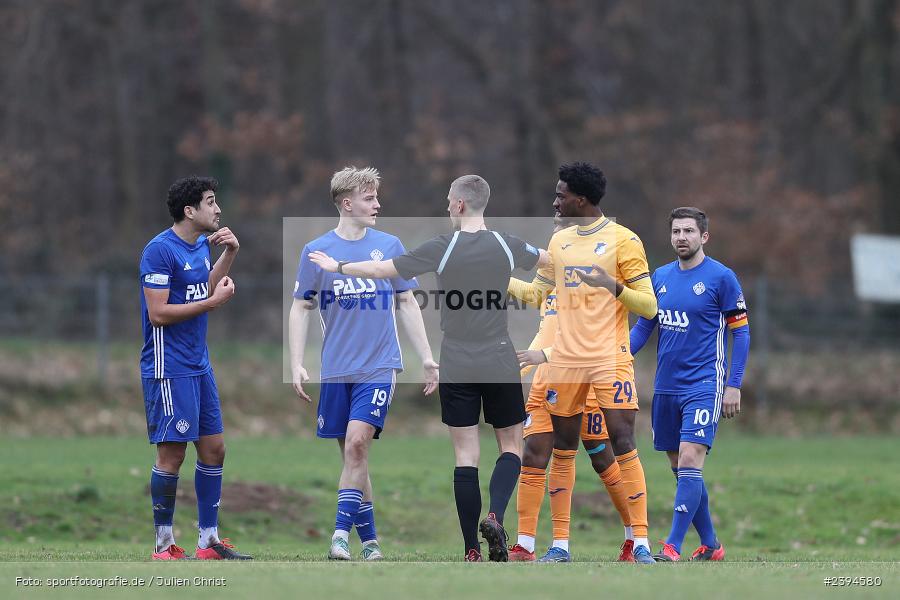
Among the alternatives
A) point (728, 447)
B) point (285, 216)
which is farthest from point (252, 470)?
point (285, 216)

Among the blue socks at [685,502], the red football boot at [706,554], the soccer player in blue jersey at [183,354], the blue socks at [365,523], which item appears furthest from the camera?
the red football boot at [706,554]

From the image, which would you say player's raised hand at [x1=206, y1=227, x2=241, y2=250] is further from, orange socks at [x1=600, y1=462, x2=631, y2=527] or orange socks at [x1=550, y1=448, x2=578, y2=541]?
orange socks at [x1=600, y1=462, x2=631, y2=527]

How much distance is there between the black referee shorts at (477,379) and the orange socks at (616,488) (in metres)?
0.95

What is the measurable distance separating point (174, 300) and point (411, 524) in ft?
15.7

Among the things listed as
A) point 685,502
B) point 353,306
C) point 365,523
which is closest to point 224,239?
point 353,306

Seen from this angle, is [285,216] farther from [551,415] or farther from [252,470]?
[551,415]

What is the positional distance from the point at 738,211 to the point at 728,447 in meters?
12.7

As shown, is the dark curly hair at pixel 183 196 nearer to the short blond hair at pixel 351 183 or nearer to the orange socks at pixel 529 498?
the short blond hair at pixel 351 183

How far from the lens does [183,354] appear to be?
29.9 feet

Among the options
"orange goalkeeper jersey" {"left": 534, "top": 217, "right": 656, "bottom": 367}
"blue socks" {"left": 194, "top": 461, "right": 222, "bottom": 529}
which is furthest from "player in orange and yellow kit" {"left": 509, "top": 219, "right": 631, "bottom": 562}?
"blue socks" {"left": 194, "top": 461, "right": 222, "bottom": 529}

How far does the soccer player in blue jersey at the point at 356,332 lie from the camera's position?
9.04 m

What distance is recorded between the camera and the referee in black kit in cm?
867

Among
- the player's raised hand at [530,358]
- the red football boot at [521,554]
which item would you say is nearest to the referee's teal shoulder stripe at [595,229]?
the player's raised hand at [530,358]

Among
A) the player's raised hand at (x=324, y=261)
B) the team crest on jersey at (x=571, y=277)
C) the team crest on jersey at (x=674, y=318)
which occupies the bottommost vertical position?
the team crest on jersey at (x=674, y=318)
